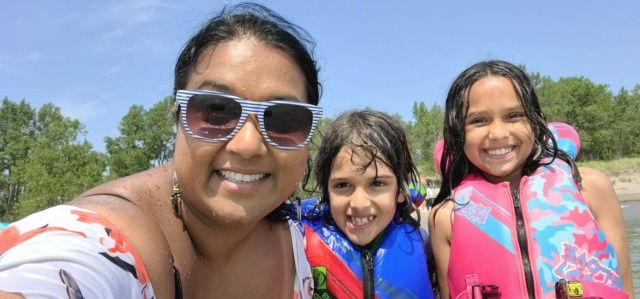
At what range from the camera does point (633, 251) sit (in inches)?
424

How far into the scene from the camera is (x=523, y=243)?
3379 mm

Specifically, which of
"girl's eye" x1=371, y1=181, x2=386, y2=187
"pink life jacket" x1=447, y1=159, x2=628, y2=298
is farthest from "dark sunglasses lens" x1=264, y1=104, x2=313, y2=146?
"pink life jacket" x1=447, y1=159, x2=628, y2=298

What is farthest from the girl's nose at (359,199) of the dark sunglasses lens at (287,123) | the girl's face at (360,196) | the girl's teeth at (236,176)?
the girl's teeth at (236,176)

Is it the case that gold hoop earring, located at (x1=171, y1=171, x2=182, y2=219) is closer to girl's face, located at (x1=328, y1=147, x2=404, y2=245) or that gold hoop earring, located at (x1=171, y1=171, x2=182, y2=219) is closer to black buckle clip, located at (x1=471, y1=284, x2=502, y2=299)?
girl's face, located at (x1=328, y1=147, x2=404, y2=245)

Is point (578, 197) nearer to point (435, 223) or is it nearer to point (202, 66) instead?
point (435, 223)

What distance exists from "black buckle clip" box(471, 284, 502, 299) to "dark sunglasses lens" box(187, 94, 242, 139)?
2.28 m

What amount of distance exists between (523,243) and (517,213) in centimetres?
24

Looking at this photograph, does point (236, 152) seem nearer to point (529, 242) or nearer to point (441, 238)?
point (441, 238)

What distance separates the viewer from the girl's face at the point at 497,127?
324 cm

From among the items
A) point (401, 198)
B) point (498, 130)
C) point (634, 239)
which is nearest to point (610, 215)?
point (498, 130)

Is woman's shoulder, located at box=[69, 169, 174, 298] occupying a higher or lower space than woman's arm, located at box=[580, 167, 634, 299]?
higher

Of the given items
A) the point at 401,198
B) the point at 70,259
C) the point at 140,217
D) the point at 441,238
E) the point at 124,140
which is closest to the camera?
the point at 70,259

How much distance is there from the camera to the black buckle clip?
130 inches

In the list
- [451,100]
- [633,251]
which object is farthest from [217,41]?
[633,251]
